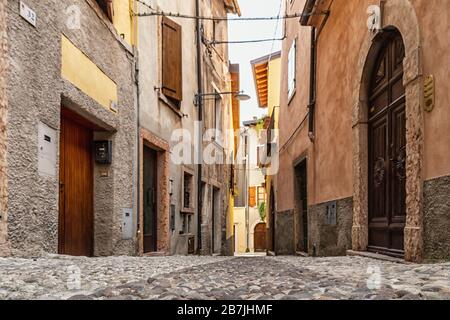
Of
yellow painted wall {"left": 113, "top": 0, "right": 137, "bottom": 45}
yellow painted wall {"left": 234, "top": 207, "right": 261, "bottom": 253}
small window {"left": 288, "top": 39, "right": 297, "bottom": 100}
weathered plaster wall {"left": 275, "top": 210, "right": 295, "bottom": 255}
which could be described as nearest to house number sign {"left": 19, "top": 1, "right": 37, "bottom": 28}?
yellow painted wall {"left": 113, "top": 0, "right": 137, "bottom": 45}

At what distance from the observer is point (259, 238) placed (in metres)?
28.8

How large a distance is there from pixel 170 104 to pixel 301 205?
3403 millimetres

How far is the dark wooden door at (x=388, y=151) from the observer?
4.41 m

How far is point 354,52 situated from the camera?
571cm

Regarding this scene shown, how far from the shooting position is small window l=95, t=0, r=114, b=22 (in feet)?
19.3

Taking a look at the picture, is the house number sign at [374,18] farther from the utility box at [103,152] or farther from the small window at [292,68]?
the small window at [292,68]

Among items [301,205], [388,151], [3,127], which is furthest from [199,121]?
[3,127]

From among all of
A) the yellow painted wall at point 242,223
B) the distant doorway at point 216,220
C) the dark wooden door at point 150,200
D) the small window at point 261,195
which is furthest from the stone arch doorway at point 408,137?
the small window at point 261,195

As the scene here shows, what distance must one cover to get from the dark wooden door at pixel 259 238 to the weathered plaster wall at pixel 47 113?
74.9ft

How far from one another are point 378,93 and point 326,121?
1.86 metres

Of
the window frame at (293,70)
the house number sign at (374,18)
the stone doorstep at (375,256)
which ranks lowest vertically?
the stone doorstep at (375,256)

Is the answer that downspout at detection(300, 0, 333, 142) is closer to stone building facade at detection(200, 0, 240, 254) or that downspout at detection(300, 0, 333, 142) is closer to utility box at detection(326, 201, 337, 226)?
utility box at detection(326, 201, 337, 226)
